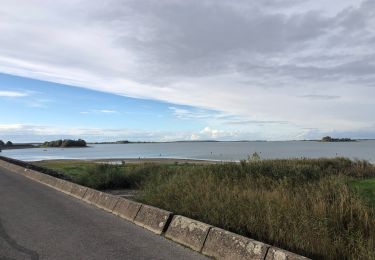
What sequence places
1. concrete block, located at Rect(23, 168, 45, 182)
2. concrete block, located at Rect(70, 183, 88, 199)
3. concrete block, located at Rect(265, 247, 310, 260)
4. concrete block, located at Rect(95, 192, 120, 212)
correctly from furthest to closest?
concrete block, located at Rect(23, 168, 45, 182), concrete block, located at Rect(70, 183, 88, 199), concrete block, located at Rect(95, 192, 120, 212), concrete block, located at Rect(265, 247, 310, 260)

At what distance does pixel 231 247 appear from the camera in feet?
23.4

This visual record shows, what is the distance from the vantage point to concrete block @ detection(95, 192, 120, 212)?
12.1 m

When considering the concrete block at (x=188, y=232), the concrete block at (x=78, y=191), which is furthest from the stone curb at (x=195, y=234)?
the concrete block at (x=78, y=191)

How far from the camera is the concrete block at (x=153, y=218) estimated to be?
929cm

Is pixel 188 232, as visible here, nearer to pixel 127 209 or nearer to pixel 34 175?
pixel 127 209

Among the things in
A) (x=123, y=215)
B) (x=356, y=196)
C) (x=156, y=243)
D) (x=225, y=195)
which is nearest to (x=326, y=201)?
(x=356, y=196)

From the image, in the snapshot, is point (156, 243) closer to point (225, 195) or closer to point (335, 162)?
point (225, 195)

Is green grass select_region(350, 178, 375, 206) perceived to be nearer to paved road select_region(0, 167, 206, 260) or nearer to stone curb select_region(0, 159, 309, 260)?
stone curb select_region(0, 159, 309, 260)

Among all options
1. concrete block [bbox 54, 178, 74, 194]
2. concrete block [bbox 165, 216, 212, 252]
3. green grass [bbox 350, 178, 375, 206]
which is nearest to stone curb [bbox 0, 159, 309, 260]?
concrete block [bbox 165, 216, 212, 252]

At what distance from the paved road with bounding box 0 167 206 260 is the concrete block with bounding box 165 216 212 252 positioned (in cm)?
18

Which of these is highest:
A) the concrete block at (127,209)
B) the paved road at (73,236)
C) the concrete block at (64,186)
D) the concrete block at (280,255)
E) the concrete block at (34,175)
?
the concrete block at (34,175)

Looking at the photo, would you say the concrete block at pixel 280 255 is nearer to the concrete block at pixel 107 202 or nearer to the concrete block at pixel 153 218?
the concrete block at pixel 153 218

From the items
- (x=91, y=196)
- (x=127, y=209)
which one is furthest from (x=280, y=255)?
(x=91, y=196)

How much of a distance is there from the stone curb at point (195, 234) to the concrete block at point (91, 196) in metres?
0.38
